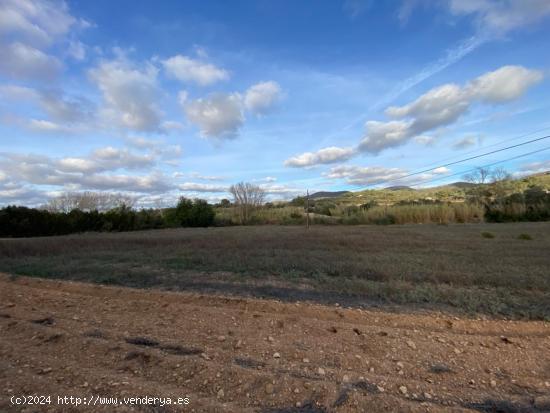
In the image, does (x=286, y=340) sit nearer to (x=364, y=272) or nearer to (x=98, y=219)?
(x=364, y=272)

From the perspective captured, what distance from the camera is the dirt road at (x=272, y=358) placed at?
2975 mm

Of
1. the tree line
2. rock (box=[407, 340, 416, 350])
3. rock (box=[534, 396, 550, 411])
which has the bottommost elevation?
rock (box=[534, 396, 550, 411])

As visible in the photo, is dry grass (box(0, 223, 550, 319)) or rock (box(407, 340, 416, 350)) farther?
dry grass (box(0, 223, 550, 319))

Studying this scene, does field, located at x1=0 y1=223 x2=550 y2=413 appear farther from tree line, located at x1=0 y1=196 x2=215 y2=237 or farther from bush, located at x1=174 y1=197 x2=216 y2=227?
bush, located at x1=174 y1=197 x2=216 y2=227

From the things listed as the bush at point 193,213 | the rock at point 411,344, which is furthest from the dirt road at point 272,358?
the bush at point 193,213

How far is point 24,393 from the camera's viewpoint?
117 inches

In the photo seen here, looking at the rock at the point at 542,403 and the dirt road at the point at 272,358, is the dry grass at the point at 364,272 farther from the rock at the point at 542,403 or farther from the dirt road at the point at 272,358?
the rock at the point at 542,403

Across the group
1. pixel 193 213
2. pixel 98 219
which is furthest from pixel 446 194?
pixel 98 219

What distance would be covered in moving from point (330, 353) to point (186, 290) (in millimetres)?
4217

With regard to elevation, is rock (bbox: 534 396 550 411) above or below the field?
below

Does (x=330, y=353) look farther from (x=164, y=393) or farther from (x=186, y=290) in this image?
(x=186, y=290)

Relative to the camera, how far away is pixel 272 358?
3811 millimetres

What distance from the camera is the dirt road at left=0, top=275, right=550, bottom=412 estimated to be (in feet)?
9.76

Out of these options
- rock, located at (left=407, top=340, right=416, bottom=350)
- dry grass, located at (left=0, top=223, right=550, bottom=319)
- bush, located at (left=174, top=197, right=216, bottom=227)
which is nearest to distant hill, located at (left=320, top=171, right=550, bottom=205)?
bush, located at (left=174, top=197, right=216, bottom=227)
